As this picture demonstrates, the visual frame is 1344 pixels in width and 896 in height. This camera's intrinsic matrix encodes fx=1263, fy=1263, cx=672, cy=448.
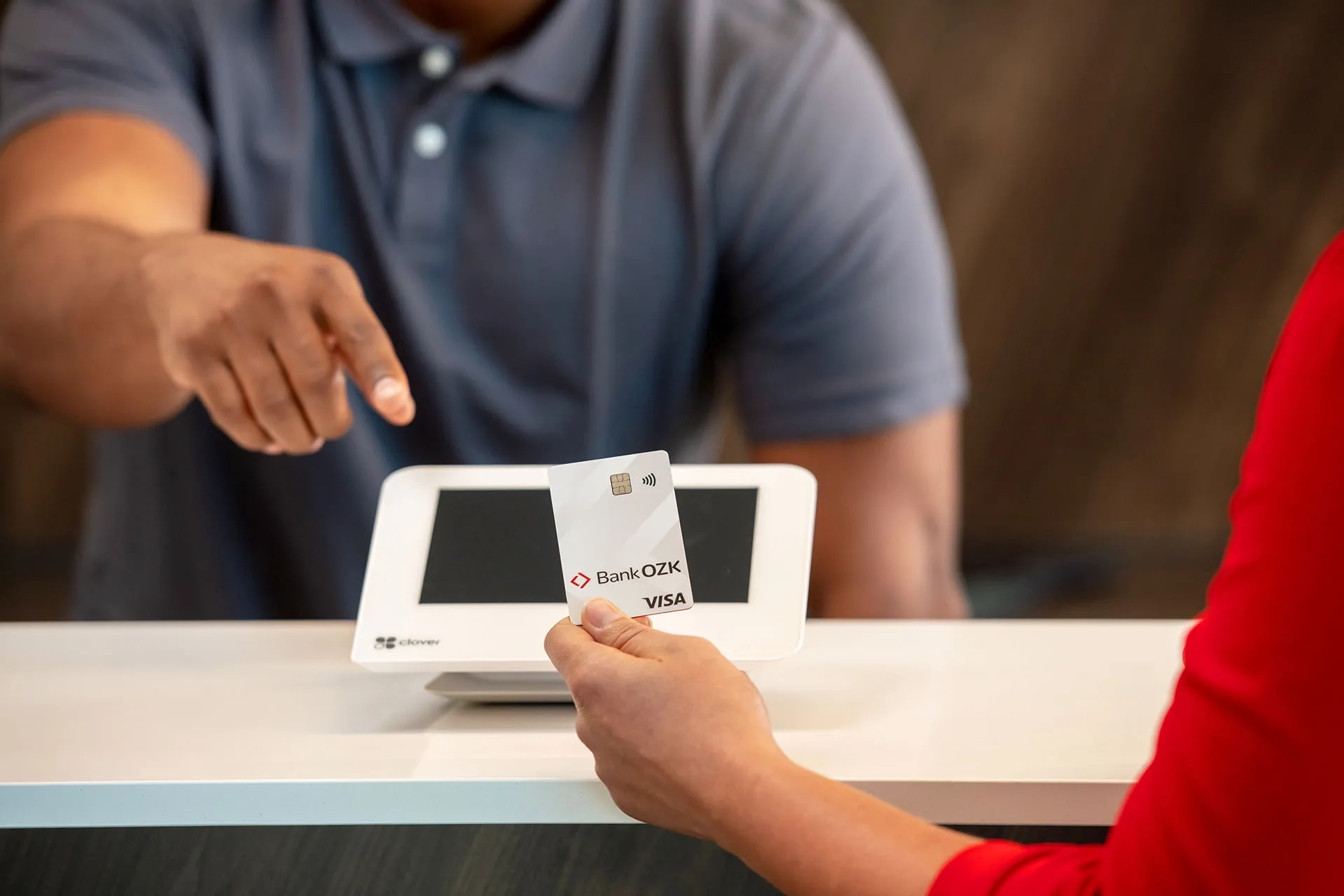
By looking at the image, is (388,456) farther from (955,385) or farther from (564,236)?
(955,385)

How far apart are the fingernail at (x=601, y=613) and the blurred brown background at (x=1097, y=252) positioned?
2222 millimetres

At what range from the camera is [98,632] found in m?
0.83

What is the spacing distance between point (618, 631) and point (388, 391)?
0.77 feet

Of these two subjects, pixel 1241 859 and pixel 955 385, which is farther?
pixel 955 385

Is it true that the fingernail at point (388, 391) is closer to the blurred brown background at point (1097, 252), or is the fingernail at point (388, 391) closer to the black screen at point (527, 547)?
the black screen at point (527, 547)

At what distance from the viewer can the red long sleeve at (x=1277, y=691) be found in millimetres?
448

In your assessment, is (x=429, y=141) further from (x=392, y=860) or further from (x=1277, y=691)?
(x=1277, y=691)

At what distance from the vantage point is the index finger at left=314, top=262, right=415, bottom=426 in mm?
757

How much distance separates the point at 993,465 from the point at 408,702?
2.33 metres

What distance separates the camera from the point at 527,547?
0.73m

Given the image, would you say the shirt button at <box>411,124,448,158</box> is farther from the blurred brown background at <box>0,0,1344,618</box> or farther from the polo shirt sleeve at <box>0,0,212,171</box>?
the blurred brown background at <box>0,0,1344,618</box>

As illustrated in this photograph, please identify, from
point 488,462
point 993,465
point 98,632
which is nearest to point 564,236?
point 488,462

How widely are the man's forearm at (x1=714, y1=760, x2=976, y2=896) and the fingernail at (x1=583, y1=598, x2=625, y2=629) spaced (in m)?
0.11

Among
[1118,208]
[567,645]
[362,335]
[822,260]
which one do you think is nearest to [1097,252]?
[1118,208]
